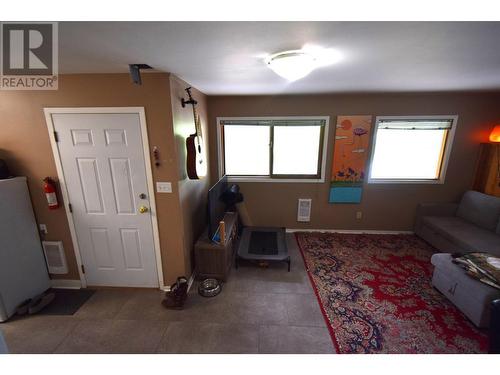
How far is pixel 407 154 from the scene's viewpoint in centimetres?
344

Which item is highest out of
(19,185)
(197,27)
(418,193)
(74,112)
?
(197,27)

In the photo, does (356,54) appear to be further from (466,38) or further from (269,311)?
(269,311)

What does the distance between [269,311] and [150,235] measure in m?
1.50

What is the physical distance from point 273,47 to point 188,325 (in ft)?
7.77

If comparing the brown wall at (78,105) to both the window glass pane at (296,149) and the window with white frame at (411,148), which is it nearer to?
the window glass pane at (296,149)

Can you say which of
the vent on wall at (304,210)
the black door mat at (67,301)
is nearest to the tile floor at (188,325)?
the black door mat at (67,301)

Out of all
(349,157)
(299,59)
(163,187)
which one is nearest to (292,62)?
(299,59)

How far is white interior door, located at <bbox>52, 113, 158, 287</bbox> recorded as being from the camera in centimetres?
196

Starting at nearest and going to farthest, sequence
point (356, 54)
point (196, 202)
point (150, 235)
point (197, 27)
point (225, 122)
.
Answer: point (197, 27) < point (356, 54) < point (150, 235) < point (196, 202) < point (225, 122)

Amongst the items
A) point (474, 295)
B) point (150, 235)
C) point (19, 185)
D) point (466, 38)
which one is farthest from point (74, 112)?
point (474, 295)

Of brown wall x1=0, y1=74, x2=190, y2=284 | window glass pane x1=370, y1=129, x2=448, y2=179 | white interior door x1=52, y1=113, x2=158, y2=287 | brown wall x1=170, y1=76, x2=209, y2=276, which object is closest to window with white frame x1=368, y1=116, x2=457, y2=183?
window glass pane x1=370, y1=129, x2=448, y2=179

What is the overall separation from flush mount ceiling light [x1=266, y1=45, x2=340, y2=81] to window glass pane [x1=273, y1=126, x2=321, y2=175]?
6.30 ft

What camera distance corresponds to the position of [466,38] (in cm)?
115

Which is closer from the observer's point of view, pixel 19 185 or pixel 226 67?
pixel 226 67
